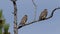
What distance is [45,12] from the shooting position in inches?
685

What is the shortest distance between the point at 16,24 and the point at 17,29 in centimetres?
26

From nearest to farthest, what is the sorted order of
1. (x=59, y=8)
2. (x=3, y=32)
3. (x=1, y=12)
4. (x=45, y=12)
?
(x=1, y=12), (x=3, y=32), (x=59, y=8), (x=45, y=12)

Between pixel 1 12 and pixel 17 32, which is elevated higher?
pixel 1 12

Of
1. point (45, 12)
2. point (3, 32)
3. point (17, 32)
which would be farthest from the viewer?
point (45, 12)

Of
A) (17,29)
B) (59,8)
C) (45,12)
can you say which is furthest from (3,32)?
(45,12)

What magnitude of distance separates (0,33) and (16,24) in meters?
1.41

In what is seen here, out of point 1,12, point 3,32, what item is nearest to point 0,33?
point 3,32

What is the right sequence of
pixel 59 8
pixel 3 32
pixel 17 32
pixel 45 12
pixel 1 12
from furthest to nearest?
pixel 45 12 < pixel 59 8 < pixel 17 32 < pixel 3 32 < pixel 1 12

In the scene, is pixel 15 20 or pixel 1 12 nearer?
pixel 1 12

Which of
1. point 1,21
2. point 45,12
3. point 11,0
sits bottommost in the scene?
point 45,12

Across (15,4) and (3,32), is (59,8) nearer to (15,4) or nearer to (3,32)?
(15,4)

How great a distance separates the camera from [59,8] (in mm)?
13008

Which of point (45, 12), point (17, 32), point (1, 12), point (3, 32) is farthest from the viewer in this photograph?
point (45, 12)

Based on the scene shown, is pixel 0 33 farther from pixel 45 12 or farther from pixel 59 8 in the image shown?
pixel 45 12
